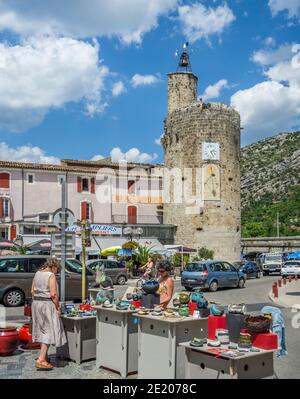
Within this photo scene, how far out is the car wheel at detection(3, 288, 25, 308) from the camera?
54.0ft

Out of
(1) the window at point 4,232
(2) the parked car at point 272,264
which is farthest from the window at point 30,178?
(2) the parked car at point 272,264

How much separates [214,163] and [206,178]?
4.69 ft

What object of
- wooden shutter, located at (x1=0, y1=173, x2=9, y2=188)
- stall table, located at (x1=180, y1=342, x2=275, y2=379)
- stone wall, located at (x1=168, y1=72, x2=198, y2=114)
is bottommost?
stall table, located at (x1=180, y1=342, x2=275, y2=379)

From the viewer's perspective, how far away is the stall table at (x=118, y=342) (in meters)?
7.77

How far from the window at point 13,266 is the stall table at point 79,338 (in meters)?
8.70

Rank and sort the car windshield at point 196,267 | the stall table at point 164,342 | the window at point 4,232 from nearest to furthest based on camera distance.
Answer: the stall table at point 164,342 < the car windshield at point 196,267 < the window at point 4,232

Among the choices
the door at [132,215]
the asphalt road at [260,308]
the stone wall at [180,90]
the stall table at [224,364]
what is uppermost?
the stone wall at [180,90]

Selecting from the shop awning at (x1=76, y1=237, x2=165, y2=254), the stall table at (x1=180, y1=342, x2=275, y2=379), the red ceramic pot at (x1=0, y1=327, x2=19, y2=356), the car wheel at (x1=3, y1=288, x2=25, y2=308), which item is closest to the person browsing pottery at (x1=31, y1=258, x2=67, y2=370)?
the red ceramic pot at (x1=0, y1=327, x2=19, y2=356)

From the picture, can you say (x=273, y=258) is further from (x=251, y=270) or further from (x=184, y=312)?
(x=184, y=312)

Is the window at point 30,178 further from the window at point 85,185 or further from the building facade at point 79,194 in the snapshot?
the window at point 85,185

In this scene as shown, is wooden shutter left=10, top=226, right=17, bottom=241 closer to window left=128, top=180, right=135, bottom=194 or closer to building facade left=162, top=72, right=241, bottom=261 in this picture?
window left=128, top=180, right=135, bottom=194

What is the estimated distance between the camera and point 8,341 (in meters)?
9.00

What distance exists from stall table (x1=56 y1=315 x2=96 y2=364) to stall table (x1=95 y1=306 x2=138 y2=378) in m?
0.39

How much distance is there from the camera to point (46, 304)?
807cm
